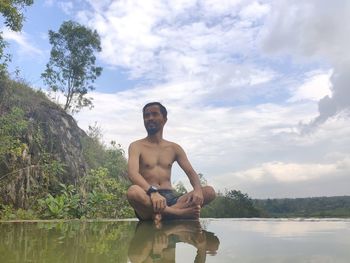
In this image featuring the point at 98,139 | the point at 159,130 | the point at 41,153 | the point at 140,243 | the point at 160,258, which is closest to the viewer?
the point at 160,258

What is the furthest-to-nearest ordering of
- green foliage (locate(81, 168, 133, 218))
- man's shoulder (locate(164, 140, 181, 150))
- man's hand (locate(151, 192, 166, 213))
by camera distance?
green foliage (locate(81, 168, 133, 218)) < man's shoulder (locate(164, 140, 181, 150)) < man's hand (locate(151, 192, 166, 213))

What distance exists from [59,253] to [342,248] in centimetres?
144

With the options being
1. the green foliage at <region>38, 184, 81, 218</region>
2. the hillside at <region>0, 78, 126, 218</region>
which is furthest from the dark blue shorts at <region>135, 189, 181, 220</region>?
the hillside at <region>0, 78, 126, 218</region>

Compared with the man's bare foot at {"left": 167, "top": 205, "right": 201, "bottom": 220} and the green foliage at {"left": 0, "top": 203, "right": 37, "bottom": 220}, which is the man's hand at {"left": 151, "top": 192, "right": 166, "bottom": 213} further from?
the green foliage at {"left": 0, "top": 203, "right": 37, "bottom": 220}

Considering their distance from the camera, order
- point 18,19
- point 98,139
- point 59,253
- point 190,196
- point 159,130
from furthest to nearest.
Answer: point 98,139, point 18,19, point 159,130, point 190,196, point 59,253

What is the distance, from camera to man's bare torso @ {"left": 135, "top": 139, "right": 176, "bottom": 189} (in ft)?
13.8

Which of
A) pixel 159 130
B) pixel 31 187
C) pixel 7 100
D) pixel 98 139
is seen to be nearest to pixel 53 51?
pixel 98 139

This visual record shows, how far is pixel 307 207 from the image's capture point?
8.40m

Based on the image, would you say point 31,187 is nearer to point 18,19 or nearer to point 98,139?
point 18,19

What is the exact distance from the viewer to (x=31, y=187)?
25.9ft

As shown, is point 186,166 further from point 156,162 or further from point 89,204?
point 89,204

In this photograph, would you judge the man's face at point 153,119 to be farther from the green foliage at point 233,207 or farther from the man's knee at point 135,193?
the green foliage at point 233,207

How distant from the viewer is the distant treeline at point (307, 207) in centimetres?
681

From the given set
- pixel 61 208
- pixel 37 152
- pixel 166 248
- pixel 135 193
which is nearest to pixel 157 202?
pixel 135 193
